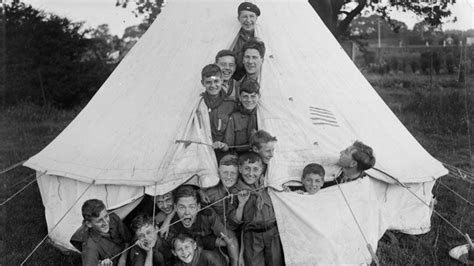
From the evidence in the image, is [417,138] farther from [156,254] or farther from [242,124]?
[156,254]

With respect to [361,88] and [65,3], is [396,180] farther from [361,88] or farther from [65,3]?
[65,3]

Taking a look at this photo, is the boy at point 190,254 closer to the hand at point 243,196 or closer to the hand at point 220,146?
the hand at point 243,196

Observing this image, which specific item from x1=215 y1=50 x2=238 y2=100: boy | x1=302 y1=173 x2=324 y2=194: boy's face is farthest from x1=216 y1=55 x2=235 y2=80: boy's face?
x1=302 y1=173 x2=324 y2=194: boy's face

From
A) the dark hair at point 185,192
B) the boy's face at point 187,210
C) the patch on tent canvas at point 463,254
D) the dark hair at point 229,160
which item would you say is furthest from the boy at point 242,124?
the patch on tent canvas at point 463,254

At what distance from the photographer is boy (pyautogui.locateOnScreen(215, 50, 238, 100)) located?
4.00 meters

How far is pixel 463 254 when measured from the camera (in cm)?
402

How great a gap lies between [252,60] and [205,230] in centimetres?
141

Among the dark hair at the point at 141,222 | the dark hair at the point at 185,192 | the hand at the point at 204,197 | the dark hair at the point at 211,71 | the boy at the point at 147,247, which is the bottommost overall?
the boy at the point at 147,247

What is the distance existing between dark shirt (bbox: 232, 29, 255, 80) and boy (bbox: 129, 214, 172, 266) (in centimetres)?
150

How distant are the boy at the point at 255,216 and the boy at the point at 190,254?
259 millimetres

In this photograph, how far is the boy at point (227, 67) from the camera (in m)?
4.00

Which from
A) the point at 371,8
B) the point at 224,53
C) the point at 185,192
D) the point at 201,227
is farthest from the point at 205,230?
the point at 371,8

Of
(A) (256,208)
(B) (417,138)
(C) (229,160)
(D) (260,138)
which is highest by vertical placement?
(D) (260,138)

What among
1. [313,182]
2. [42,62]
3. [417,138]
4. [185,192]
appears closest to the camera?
[185,192]
